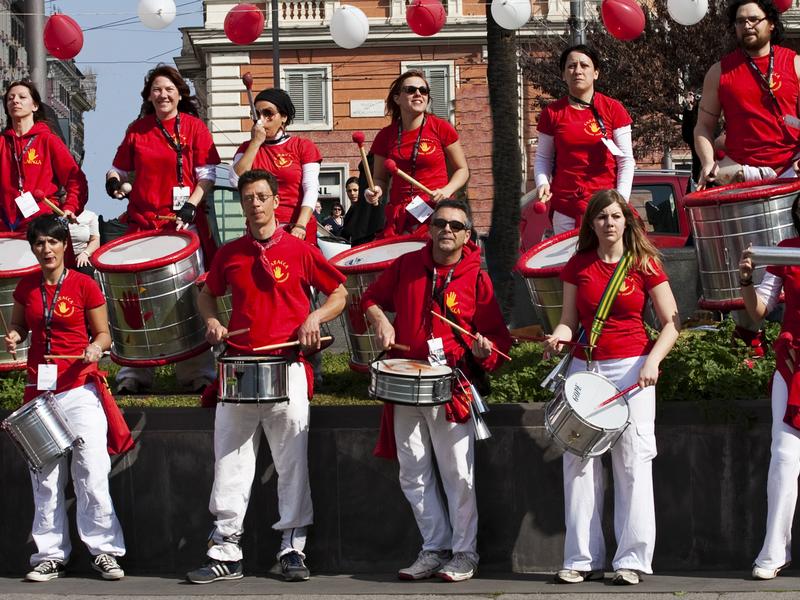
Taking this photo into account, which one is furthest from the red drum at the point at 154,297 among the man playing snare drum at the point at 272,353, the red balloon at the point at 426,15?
the red balloon at the point at 426,15

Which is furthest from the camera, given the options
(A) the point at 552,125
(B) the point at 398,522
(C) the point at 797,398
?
(A) the point at 552,125

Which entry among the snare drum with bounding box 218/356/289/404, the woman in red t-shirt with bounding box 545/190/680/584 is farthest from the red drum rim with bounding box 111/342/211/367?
the woman in red t-shirt with bounding box 545/190/680/584

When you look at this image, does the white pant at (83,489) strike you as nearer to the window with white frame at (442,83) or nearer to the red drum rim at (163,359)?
the red drum rim at (163,359)

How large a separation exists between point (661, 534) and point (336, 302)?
2051 millimetres

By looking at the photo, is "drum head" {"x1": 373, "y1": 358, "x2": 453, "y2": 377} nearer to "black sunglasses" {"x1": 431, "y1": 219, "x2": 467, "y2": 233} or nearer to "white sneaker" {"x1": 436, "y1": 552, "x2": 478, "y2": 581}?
"black sunglasses" {"x1": 431, "y1": 219, "x2": 467, "y2": 233}

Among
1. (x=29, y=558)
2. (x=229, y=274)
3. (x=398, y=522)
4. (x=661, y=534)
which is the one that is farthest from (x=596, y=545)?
(x=29, y=558)

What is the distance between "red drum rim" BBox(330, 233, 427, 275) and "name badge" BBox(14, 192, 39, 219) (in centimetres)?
189

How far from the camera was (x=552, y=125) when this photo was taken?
905cm

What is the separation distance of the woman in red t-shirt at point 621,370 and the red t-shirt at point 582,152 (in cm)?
129

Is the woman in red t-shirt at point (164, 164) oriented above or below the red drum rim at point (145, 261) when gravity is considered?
above

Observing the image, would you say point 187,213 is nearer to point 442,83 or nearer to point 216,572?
point 216,572

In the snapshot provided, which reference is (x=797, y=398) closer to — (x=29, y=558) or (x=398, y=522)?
(x=398, y=522)

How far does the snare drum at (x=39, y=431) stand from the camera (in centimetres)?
808

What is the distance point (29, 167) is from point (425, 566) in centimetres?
366
